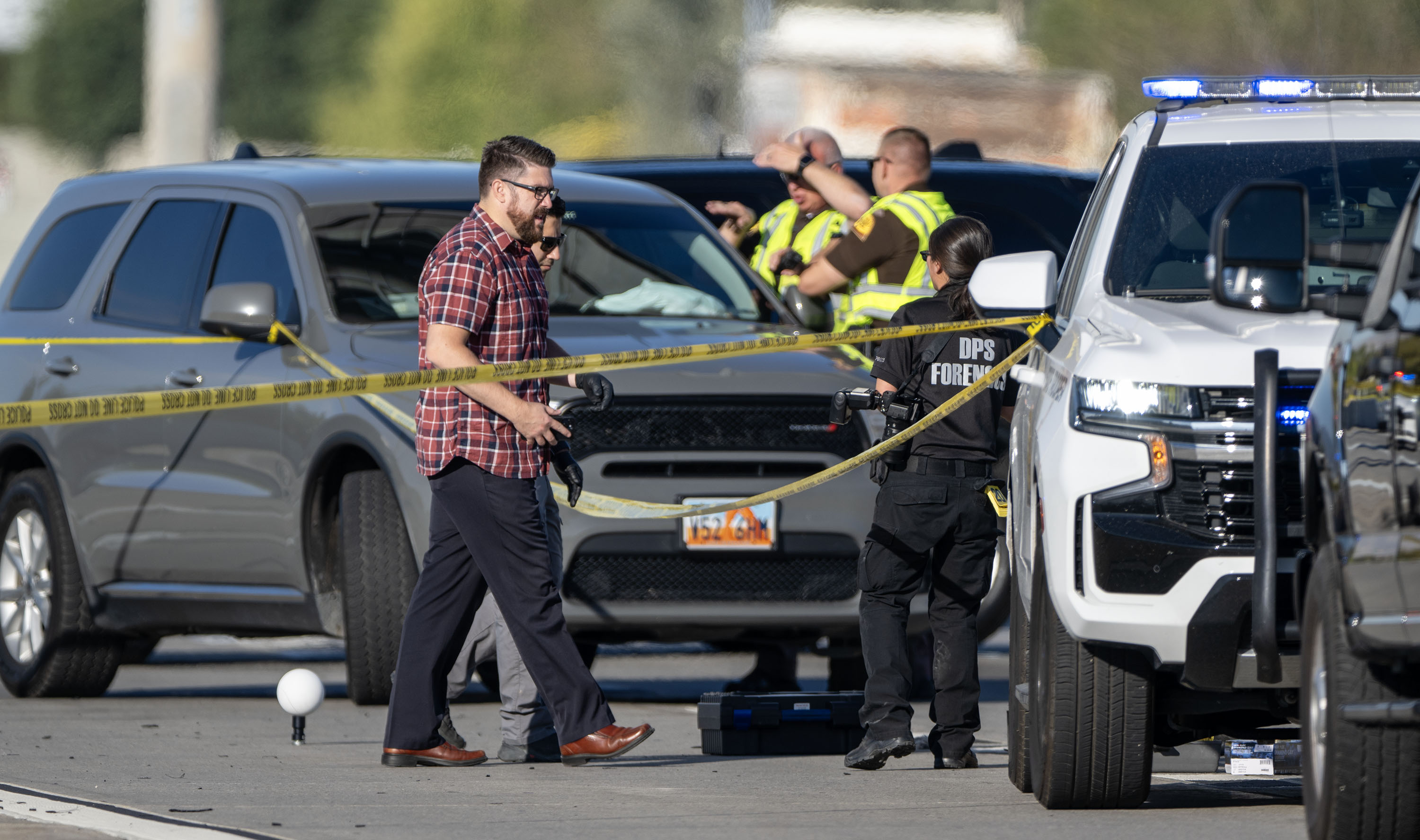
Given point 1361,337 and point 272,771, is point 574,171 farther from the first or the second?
point 1361,337

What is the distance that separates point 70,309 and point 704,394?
3.02 metres

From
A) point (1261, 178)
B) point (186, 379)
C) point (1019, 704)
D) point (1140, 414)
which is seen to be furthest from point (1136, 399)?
point (186, 379)

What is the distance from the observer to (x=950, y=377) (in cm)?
762

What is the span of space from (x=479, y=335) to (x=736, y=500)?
5.56 ft

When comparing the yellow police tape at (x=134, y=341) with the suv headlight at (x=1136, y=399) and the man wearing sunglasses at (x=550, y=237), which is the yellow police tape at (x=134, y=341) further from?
the suv headlight at (x=1136, y=399)

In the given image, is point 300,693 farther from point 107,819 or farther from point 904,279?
point 904,279

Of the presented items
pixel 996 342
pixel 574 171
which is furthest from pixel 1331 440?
pixel 574 171

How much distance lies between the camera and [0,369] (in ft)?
34.4

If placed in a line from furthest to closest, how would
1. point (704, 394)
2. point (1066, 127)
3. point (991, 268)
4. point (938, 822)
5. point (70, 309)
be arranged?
point (1066, 127) → point (70, 309) → point (704, 394) → point (991, 268) → point (938, 822)

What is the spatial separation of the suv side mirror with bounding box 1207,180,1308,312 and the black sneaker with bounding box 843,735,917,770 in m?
1.76

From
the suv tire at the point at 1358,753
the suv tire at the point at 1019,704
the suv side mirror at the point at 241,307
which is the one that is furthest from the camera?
the suv side mirror at the point at 241,307

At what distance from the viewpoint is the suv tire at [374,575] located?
8.71 metres

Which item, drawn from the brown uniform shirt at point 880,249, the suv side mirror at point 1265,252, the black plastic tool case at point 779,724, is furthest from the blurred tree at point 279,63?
the suv side mirror at point 1265,252

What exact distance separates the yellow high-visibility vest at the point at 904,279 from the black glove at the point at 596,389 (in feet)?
7.53
